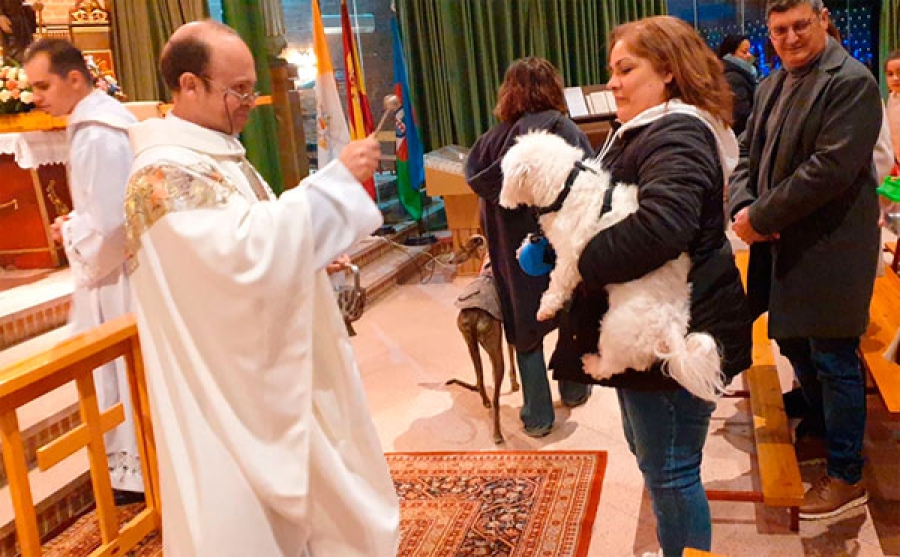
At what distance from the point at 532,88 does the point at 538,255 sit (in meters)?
1.38

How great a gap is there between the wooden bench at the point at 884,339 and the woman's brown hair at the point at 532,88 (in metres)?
1.35

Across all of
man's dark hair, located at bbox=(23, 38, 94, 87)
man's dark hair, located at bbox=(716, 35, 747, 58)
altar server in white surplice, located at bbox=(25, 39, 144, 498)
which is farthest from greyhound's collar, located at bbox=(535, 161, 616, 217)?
man's dark hair, located at bbox=(716, 35, 747, 58)

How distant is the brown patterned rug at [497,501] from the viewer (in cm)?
266

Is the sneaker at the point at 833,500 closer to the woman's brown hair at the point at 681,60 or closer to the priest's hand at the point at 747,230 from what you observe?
the priest's hand at the point at 747,230

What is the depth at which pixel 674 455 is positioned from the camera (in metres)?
1.88

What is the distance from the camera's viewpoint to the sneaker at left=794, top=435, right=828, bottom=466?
2.92m

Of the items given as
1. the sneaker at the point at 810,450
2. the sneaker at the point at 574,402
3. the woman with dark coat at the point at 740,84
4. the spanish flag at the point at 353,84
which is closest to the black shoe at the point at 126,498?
the sneaker at the point at 574,402

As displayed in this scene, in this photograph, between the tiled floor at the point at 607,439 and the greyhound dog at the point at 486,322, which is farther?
the greyhound dog at the point at 486,322

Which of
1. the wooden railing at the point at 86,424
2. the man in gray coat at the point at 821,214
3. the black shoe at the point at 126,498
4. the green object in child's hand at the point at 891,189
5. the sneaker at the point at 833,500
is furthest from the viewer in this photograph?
the green object in child's hand at the point at 891,189

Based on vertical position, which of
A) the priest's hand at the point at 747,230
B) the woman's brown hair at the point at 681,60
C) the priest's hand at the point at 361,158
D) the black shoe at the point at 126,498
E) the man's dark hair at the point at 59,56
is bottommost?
the black shoe at the point at 126,498

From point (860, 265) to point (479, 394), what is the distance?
199 centimetres

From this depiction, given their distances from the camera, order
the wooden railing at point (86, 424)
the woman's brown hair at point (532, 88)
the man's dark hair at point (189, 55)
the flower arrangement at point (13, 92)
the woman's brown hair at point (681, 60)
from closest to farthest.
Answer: the wooden railing at point (86, 424) < the man's dark hair at point (189, 55) < the woman's brown hair at point (681, 60) < the woman's brown hair at point (532, 88) < the flower arrangement at point (13, 92)

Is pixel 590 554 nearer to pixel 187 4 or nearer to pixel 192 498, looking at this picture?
pixel 192 498

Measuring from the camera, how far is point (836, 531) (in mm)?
2527
